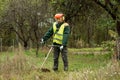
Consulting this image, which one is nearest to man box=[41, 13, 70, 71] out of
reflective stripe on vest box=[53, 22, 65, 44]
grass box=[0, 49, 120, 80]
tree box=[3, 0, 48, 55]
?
reflective stripe on vest box=[53, 22, 65, 44]

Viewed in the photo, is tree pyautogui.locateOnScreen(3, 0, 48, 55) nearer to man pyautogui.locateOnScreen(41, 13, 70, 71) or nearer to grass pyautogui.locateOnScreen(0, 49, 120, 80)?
man pyautogui.locateOnScreen(41, 13, 70, 71)

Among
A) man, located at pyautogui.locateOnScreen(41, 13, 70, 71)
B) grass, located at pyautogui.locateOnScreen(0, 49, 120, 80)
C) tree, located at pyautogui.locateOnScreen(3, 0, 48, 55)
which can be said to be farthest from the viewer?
tree, located at pyautogui.locateOnScreen(3, 0, 48, 55)

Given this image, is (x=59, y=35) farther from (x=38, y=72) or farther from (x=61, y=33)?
(x=38, y=72)

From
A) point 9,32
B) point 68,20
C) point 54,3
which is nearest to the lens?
point 54,3

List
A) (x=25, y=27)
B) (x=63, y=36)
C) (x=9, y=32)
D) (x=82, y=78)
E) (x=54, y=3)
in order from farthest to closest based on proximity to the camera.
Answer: (x=9, y=32), (x=25, y=27), (x=54, y=3), (x=63, y=36), (x=82, y=78)

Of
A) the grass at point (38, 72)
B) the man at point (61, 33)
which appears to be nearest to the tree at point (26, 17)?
the man at point (61, 33)

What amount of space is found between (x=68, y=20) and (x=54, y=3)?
3.97m

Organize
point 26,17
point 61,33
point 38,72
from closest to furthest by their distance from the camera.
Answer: point 38,72 → point 61,33 → point 26,17

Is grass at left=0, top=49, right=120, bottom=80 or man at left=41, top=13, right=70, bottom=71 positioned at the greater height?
man at left=41, top=13, right=70, bottom=71

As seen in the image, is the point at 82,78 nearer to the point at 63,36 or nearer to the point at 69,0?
the point at 63,36

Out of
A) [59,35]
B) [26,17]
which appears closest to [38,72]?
[59,35]

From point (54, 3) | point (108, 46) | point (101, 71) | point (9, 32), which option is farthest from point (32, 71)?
point (9, 32)

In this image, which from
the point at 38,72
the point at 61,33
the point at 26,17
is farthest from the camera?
the point at 26,17

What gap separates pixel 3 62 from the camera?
1224cm
